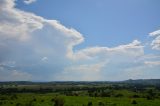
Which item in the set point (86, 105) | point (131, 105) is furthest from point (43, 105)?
point (131, 105)

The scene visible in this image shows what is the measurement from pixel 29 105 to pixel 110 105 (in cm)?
2381

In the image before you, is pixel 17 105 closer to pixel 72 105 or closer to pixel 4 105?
pixel 4 105

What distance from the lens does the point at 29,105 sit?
81.1 meters

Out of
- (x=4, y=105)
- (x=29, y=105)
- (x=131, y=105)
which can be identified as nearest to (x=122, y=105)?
(x=131, y=105)

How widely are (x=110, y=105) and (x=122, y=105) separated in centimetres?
380

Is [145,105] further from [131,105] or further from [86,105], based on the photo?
[86,105]

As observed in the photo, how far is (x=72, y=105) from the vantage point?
79.5 m

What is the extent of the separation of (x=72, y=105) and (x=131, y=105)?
17359 mm

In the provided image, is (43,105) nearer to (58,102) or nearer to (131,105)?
(58,102)

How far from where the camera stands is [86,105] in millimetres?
79188

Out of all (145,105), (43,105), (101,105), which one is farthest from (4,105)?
(145,105)

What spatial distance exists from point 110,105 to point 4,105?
3181 centimetres

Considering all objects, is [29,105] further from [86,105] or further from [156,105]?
[156,105]

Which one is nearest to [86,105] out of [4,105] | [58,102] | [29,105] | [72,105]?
[72,105]
